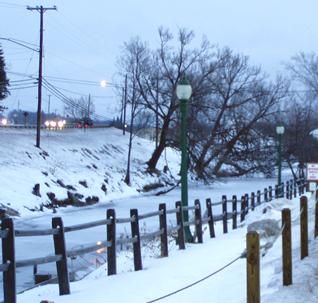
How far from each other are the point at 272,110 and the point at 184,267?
173ft

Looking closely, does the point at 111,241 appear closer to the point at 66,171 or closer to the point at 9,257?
the point at 9,257

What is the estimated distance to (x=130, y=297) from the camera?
331 inches

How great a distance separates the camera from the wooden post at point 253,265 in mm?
5500

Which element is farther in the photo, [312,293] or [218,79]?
[218,79]

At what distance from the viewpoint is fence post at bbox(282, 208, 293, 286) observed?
683cm

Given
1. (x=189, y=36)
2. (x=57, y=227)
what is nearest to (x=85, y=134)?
(x=189, y=36)

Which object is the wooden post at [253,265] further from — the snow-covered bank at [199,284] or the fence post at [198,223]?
the fence post at [198,223]

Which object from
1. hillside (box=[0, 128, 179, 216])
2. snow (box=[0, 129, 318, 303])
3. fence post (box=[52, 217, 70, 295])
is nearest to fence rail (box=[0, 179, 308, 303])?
fence post (box=[52, 217, 70, 295])

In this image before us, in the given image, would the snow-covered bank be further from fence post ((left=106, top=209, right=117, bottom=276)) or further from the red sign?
the red sign

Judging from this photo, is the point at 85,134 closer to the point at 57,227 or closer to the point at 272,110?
the point at 272,110

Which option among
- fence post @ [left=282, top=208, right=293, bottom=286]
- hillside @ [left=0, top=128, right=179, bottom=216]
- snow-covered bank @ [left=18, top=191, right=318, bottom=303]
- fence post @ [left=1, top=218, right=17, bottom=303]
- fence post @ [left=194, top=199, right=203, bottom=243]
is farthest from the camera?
hillside @ [left=0, top=128, right=179, bottom=216]

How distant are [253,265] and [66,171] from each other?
114ft

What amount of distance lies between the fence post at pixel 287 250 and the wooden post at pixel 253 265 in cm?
128

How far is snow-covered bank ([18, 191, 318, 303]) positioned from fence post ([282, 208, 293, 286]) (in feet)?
0.35
